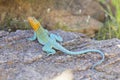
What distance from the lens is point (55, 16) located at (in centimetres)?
673

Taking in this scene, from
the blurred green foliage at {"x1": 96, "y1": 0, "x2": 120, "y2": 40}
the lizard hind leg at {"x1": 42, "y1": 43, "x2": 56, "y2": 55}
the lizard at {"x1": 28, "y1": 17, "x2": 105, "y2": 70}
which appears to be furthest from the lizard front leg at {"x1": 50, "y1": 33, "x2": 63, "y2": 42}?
the blurred green foliage at {"x1": 96, "y1": 0, "x2": 120, "y2": 40}

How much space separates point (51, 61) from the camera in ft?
14.5

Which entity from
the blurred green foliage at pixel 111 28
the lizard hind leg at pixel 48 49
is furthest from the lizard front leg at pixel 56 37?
the blurred green foliage at pixel 111 28

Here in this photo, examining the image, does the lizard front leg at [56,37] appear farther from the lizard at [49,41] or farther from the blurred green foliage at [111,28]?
the blurred green foliage at [111,28]

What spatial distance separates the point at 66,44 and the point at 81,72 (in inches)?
29.5

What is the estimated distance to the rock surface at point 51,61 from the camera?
4.11m

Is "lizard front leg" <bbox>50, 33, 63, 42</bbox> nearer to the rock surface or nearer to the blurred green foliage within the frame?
the rock surface

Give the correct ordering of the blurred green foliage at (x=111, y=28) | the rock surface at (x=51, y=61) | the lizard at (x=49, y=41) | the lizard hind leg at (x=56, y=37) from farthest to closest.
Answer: the blurred green foliage at (x=111, y=28) → the lizard hind leg at (x=56, y=37) → the lizard at (x=49, y=41) → the rock surface at (x=51, y=61)

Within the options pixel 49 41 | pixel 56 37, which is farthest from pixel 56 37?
pixel 49 41

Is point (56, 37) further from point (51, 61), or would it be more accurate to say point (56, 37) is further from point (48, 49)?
point (51, 61)

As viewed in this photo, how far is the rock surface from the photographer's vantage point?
411 cm

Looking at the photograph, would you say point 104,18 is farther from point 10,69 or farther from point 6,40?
point 10,69

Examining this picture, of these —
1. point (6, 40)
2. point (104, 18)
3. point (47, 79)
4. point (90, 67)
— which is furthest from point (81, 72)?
point (104, 18)

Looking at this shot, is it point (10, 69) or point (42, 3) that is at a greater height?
point (42, 3)
